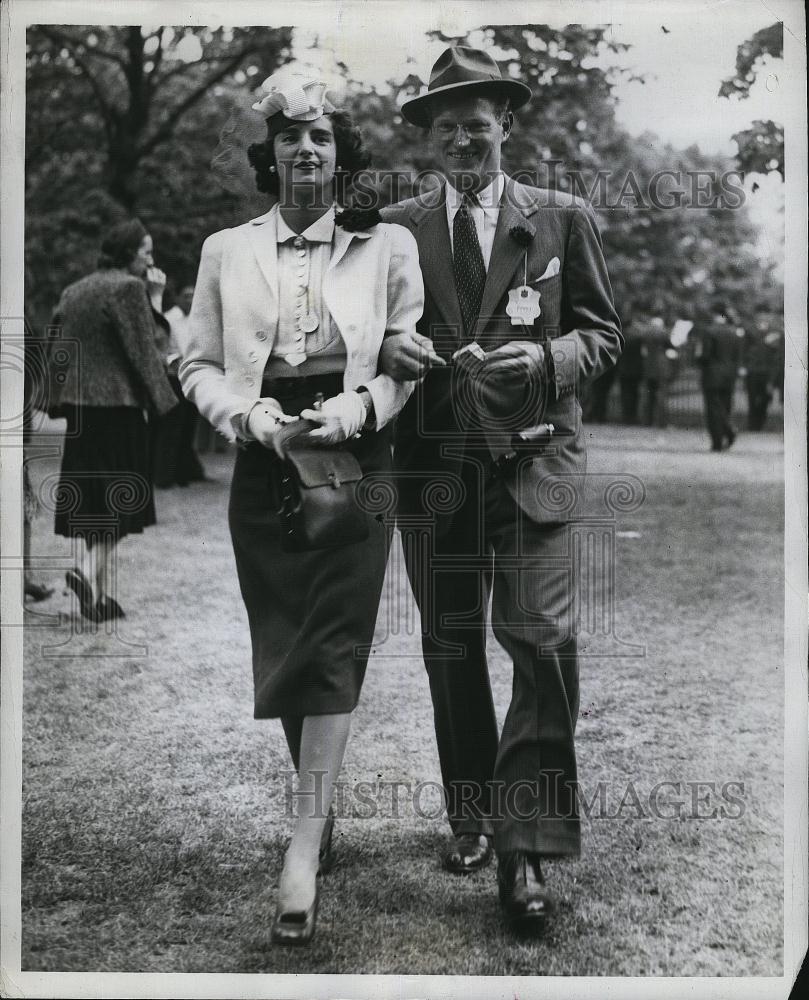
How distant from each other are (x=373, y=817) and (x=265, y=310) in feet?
6.08

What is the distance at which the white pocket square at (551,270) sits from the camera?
4.36 meters

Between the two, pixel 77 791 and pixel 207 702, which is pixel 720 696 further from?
pixel 77 791

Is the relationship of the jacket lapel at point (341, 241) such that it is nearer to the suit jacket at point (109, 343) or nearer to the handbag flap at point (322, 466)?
the handbag flap at point (322, 466)

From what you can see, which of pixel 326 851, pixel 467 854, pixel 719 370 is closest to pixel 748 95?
pixel 467 854

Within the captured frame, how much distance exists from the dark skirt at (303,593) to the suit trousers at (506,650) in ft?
0.86

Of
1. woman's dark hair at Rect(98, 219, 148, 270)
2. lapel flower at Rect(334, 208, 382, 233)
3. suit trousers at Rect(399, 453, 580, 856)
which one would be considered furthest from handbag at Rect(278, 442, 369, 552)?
woman's dark hair at Rect(98, 219, 148, 270)

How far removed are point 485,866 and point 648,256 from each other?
11.2 ft

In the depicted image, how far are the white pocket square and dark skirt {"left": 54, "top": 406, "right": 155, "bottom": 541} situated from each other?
1.83 metres

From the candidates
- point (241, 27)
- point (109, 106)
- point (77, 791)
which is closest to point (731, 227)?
point (241, 27)

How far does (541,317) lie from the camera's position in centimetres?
438

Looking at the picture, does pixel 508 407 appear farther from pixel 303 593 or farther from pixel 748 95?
pixel 748 95

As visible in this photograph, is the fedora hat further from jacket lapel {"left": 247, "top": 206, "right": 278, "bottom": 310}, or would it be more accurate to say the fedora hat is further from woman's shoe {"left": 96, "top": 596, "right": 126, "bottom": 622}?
woman's shoe {"left": 96, "top": 596, "right": 126, "bottom": 622}

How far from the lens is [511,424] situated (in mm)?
4363
